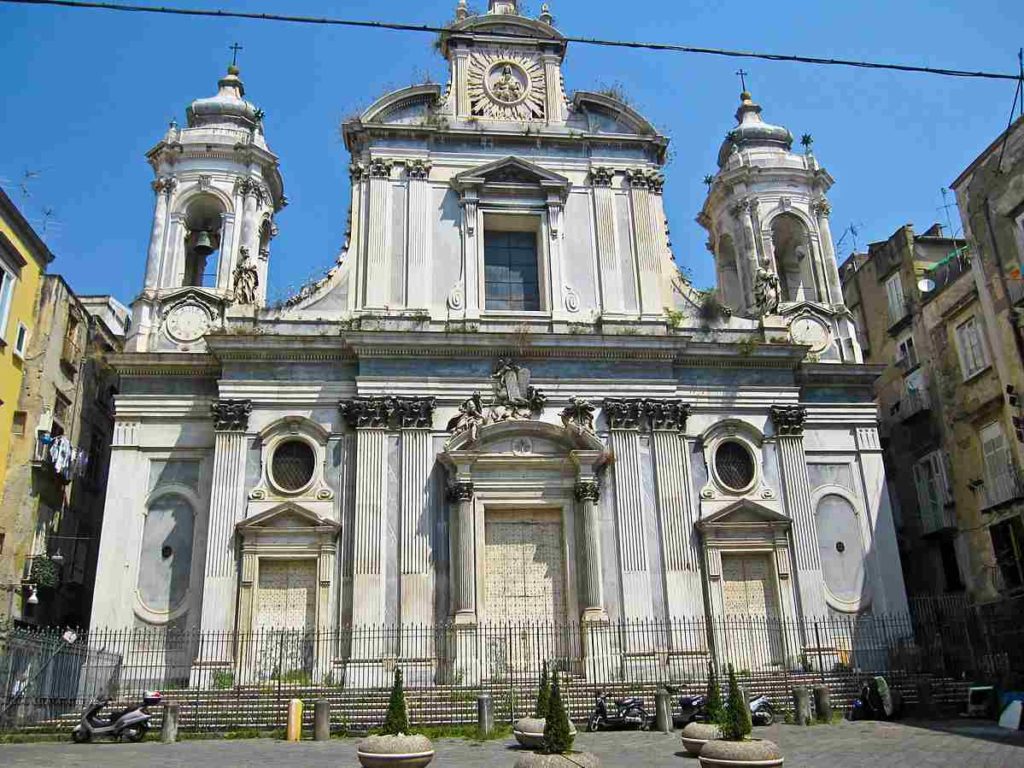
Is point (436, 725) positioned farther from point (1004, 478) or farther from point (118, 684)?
point (1004, 478)

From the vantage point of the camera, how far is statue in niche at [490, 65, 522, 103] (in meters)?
23.5

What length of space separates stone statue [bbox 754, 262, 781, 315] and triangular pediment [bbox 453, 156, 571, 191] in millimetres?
5334

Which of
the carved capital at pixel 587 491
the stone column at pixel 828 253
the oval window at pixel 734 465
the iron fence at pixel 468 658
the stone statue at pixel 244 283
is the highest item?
the stone column at pixel 828 253

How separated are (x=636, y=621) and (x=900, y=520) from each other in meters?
11.5

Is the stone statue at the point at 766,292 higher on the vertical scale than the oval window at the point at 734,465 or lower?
higher

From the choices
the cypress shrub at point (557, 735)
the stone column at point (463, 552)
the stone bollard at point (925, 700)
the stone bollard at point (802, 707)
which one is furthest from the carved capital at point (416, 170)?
the cypress shrub at point (557, 735)

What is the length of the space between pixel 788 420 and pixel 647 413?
3.42m

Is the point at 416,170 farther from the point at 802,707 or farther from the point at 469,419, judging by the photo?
the point at 802,707

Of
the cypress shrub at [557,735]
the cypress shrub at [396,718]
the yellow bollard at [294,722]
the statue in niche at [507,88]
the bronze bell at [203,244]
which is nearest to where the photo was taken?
the cypress shrub at [557,735]

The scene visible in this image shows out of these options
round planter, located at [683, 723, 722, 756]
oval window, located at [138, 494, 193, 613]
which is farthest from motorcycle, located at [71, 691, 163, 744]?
round planter, located at [683, 723, 722, 756]

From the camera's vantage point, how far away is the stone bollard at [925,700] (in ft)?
56.0

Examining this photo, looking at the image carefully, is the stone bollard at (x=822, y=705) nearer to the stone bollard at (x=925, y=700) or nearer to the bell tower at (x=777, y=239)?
the stone bollard at (x=925, y=700)

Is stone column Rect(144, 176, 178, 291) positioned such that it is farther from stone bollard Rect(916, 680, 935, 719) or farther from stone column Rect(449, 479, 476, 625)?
stone bollard Rect(916, 680, 935, 719)

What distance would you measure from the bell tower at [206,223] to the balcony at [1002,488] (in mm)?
17927
